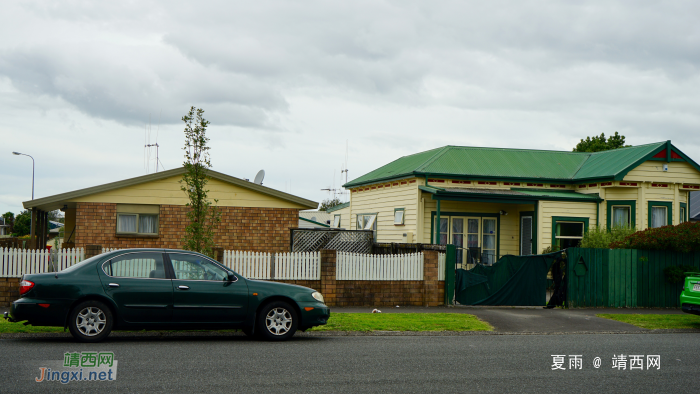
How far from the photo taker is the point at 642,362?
9.32 meters

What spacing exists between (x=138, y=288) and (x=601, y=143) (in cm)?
4164

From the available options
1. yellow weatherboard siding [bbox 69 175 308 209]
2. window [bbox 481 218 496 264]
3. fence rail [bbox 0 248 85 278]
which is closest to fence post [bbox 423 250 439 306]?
yellow weatherboard siding [bbox 69 175 308 209]

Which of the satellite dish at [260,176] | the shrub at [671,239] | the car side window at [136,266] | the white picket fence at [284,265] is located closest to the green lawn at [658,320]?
the shrub at [671,239]

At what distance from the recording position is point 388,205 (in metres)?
25.3

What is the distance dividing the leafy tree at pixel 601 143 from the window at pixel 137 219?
34.2m

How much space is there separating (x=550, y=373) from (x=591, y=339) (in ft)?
14.3

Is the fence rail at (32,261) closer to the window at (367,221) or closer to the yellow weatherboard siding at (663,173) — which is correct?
the window at (367,221)

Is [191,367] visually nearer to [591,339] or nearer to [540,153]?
[591,339]

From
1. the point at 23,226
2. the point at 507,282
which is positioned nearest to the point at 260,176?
the point at 507,282

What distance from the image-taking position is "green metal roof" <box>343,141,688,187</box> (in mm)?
23347

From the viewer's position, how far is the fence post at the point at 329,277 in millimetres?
16234

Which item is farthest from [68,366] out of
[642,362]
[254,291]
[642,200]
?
[642,200]

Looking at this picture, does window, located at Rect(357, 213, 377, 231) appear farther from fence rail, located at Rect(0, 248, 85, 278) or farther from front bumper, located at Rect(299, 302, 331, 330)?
front bumper, located at Rect(299, 302, 331, 330)

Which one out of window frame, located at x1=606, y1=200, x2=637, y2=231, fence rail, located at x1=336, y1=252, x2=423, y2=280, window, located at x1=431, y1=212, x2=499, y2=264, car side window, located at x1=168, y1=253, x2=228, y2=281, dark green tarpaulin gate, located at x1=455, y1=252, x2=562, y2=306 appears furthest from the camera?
window, located at x1=431, y1=212, x2=499, y2=264
